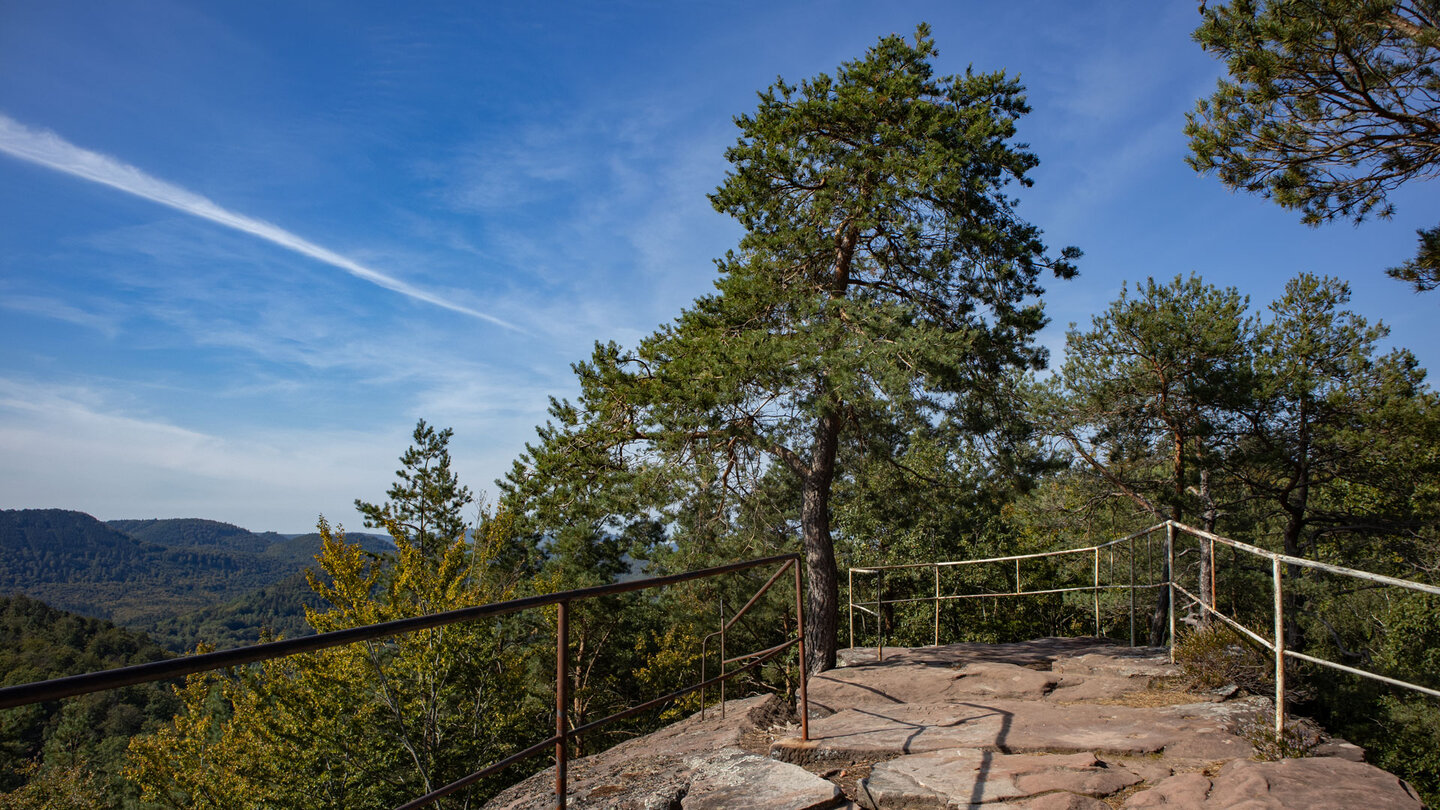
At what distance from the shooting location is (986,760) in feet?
13.1

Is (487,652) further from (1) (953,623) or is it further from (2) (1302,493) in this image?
(2) (1302,493)

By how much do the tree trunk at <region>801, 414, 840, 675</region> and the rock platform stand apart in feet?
15.0

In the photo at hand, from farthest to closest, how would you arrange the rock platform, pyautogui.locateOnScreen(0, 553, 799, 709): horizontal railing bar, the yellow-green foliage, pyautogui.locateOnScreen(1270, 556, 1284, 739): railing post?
the yellow-green foliage, pyautogui.locateOnScreen(1270, 556, 1284, 739): railing post, the rock platform, pyautogui.locateOnScreen(0, 553, 799, 709): horizontal railing bar

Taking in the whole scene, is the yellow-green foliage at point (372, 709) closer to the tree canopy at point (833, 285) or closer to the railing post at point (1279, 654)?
the tree canopy at point (833, 285)

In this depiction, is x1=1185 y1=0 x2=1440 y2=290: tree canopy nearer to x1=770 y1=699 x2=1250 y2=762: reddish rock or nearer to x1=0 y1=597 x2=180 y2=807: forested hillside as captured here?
x1=770 y1=699 x2=1250 y2=762: reddish rock

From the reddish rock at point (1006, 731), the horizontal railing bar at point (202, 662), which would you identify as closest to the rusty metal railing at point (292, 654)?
the horizontal railing bar at point (202, 662)

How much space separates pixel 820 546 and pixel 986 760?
24.8 ft

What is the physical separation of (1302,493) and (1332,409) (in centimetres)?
218

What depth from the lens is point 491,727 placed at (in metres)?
16.8

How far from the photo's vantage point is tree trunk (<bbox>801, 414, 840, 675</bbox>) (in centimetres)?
1116

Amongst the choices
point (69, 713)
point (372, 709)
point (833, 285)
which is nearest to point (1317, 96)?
point (833, 285)

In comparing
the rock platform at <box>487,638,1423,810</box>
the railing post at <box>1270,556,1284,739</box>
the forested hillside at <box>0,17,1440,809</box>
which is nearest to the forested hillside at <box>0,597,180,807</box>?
the forested hillside at <box>0,17,1440,809</box>

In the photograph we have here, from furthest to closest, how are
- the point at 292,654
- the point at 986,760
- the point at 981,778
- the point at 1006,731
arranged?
the point at 1006,731 → the point at 986,760 → the point at 981,778 → the point at 292,654

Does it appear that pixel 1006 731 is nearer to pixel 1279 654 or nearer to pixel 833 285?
pixel 1279 654
